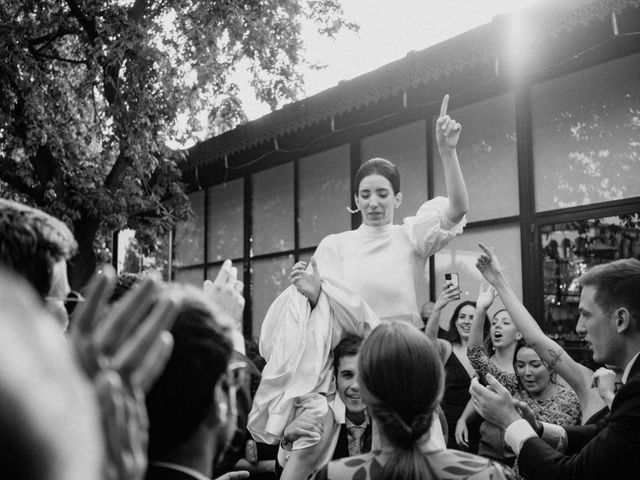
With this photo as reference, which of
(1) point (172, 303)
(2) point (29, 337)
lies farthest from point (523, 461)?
(2) point (29, 337)

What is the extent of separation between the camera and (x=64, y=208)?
9.12 meters

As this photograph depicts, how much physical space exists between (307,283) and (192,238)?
950cm

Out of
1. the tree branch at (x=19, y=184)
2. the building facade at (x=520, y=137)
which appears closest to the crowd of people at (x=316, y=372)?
the building facade at (x=520, y=137)

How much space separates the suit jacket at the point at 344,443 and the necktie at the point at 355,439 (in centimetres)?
2

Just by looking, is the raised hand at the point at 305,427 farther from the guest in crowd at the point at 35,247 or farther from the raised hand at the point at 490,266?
the guest in crowd at the point at 35,247

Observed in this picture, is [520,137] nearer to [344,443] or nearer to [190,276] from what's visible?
[344,443]

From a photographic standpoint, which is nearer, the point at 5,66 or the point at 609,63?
the point at 609,63

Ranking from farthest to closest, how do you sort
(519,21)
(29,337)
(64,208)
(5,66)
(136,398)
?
(64,208) → (5,66) → (519,21) → (136,398) → (29,337)

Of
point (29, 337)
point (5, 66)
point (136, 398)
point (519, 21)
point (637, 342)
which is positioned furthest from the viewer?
point (5, 66)

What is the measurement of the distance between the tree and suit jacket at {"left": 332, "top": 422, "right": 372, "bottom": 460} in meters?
6.55

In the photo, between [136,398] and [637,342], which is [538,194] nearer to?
[637,342]

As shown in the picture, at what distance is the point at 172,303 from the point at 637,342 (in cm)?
197

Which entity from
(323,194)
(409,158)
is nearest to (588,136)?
(409,158)

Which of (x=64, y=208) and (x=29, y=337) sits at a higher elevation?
(x=64, y=208)
